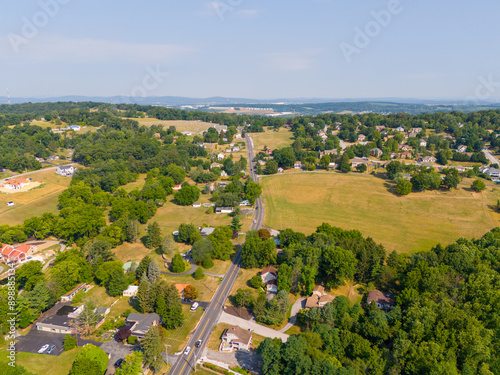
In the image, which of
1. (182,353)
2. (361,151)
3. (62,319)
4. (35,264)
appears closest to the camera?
(182,353)

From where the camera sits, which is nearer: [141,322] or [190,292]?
[141,322]

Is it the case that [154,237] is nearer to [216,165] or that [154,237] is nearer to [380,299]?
[380,299]

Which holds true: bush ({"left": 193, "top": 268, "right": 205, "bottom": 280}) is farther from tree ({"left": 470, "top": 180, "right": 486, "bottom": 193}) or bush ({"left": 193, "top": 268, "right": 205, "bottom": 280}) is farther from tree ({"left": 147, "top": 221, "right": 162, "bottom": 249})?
tree ({"left": 470, "top": 180, "right": 486, "bottom": 193})

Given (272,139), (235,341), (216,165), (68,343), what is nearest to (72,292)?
(68,343)

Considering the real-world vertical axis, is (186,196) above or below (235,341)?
above

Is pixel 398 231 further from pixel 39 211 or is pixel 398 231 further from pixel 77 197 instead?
pixel 39 211

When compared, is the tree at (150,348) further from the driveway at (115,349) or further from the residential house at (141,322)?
the residential house at (141,322)

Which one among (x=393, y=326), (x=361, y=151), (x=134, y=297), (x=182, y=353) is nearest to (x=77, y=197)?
(x=134, y=297)
